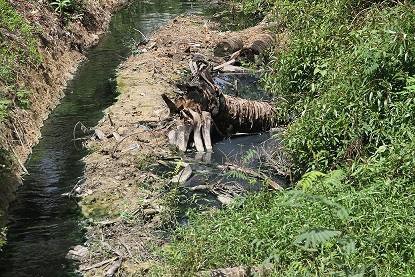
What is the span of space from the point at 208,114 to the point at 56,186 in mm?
3483

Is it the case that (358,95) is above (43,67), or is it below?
above

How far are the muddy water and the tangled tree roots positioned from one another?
7.08 feet

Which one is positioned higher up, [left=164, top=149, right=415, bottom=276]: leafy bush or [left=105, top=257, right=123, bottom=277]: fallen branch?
[left=164, top=149, right=415, bottom=276]: leafy bush

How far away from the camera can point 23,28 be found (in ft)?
50.1

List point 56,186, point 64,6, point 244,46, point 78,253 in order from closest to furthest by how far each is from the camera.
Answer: point 78,253
point 56,186
point 244,46
point 64,6

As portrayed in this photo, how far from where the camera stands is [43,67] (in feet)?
49.5

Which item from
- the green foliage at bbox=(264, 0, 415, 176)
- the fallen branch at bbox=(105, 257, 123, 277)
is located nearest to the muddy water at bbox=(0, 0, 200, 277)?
the fallen branch at bbox=(105, 257, 123, 277)

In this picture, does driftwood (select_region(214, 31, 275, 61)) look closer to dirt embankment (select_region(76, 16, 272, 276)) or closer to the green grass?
dirt embankment (select_region(76, 16, 272, 276))

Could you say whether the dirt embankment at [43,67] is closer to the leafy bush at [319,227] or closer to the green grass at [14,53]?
the green grass at [14,53]

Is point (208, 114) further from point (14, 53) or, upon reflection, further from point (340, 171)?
point (14, 53)

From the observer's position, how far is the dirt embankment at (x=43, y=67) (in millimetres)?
11367

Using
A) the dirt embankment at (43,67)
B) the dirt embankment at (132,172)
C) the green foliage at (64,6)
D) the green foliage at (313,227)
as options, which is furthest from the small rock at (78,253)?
the green foliage at (64,6)

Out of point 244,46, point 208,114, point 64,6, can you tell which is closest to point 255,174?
point 208,114

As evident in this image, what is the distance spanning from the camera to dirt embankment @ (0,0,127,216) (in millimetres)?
11367
